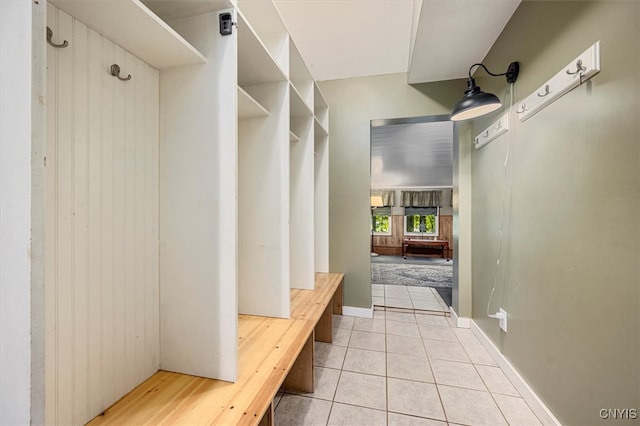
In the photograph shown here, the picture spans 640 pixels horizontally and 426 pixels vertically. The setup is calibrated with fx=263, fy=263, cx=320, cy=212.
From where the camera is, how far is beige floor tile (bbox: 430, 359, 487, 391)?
1.85 meters

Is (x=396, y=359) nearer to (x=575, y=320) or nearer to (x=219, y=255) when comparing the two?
(x=575, y=320)

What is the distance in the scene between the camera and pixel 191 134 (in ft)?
3.70

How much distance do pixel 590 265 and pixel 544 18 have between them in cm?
137

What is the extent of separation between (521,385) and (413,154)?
4512 mm

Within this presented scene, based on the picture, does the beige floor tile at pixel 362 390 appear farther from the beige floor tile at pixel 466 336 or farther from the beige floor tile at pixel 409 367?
the beige floor tile at pixel 466 336

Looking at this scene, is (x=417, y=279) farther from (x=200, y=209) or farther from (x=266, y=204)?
(x=200, y=209)

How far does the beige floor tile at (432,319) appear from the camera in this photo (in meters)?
2.88

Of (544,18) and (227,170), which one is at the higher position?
(544,18)

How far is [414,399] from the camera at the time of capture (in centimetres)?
170

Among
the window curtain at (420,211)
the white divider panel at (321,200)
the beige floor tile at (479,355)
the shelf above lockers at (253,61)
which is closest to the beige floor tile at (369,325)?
the white divider panel at (321,200)

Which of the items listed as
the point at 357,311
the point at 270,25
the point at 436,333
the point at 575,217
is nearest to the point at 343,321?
the point at 357,311

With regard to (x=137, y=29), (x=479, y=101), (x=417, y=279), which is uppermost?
(x=479, y=101)

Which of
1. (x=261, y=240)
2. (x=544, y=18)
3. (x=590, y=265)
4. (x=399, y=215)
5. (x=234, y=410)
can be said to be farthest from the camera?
(x=399, y=215)

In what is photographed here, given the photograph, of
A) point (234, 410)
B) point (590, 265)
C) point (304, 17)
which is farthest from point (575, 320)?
point (304, 17)
